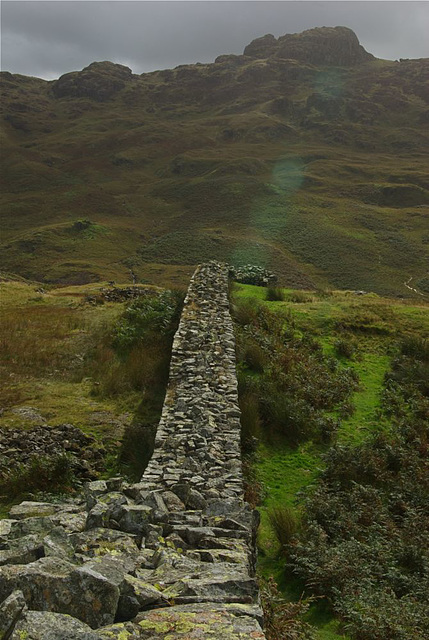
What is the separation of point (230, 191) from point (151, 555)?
102981mm

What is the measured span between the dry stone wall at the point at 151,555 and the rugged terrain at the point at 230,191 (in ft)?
170

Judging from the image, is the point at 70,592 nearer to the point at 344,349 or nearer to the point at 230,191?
the point at 344,349

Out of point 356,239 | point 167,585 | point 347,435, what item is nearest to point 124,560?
point 167,585

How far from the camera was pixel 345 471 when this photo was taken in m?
9.75

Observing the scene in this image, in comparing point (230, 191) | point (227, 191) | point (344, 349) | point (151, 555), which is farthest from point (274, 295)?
point (227, 191)

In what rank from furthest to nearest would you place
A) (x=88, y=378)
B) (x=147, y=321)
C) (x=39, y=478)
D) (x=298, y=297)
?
(x=298, y=297)
(x=147, y=321)
(x=88, y=378)
(x=39, y=478)

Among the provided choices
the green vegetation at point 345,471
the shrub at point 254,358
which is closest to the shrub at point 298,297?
the green vegetation at point 345,471

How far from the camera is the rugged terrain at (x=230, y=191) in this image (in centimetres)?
7012

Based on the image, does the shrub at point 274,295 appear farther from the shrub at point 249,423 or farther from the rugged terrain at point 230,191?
the rugged terrain at point 230,191

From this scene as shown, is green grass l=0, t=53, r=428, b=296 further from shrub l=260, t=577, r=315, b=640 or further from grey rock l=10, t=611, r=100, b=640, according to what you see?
grey rock l=10, t=611, r=100, b=640

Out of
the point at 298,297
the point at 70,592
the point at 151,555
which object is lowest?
the point at 151,555

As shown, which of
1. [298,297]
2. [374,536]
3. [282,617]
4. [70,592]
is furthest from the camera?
[298,297]

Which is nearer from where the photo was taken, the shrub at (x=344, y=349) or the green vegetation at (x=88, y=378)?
the green vegetation at (x=88, y=378)

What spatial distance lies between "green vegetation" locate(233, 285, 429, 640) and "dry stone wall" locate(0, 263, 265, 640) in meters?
1.51
